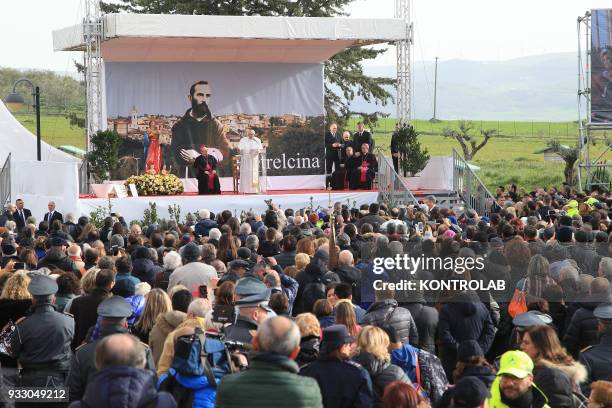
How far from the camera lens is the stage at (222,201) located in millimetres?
23531

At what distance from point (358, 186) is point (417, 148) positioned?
165 cm

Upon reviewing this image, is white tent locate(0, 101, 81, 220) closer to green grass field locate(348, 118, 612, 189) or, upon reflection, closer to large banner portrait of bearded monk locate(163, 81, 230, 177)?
large banner portrait of bearded monk locate(163, 81, 230, 177)

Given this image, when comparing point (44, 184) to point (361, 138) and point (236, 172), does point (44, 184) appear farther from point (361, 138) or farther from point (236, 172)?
point (361, 138)

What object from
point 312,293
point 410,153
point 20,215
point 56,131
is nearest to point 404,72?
point 410,153

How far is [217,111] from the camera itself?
95.6ft

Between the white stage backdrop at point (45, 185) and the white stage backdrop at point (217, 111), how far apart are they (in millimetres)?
3571

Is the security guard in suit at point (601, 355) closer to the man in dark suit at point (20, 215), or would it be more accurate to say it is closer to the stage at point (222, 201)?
the man in dark suit at point (20, 215)

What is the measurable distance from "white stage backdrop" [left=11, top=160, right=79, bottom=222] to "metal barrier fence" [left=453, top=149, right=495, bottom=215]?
8498 millimetres

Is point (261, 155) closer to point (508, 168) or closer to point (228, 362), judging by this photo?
point (228, 362)

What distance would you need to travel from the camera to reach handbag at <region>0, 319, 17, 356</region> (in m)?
8.25

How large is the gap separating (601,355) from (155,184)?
18318mm

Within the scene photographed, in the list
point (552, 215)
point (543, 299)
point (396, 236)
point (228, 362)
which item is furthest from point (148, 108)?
point (228, 362)

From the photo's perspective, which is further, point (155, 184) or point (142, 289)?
point (155, 184)

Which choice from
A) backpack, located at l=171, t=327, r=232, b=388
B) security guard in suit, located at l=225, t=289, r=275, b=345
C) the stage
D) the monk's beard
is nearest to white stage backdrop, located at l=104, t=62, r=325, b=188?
the monk's beard
